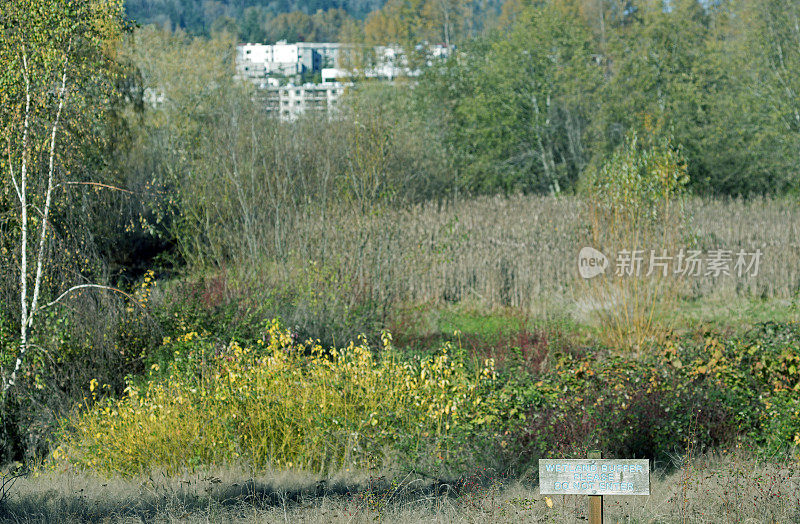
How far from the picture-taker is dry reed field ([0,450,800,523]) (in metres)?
4.61

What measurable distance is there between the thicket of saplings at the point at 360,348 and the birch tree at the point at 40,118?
292mm

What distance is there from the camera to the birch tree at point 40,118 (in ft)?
26.0

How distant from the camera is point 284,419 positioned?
22.0 ft

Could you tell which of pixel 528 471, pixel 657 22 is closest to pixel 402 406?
pixel 528 471

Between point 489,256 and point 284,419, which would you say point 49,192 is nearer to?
point 284,419

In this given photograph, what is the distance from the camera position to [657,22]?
86.0 ft

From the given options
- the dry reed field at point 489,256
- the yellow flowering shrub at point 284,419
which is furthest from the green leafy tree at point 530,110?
the yellow flowering shrub at point 284,419

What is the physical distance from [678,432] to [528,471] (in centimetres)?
146

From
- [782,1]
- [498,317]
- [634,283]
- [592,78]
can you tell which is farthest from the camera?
[592,78]

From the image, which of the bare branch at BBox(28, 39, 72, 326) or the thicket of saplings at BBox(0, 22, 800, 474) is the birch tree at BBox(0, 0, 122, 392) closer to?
the bare branch at BBox(28, 39, 72, 326)

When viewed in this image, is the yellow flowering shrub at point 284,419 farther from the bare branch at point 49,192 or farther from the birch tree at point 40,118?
the birch tree at point 40,118

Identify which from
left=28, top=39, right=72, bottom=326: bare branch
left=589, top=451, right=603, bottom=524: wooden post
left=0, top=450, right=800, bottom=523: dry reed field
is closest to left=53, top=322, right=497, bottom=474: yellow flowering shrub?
left=0, top=450, right=800, bottom=523: dry reed field

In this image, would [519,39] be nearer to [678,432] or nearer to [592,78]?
[592,78]

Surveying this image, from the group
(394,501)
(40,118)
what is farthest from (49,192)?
(394,501)
